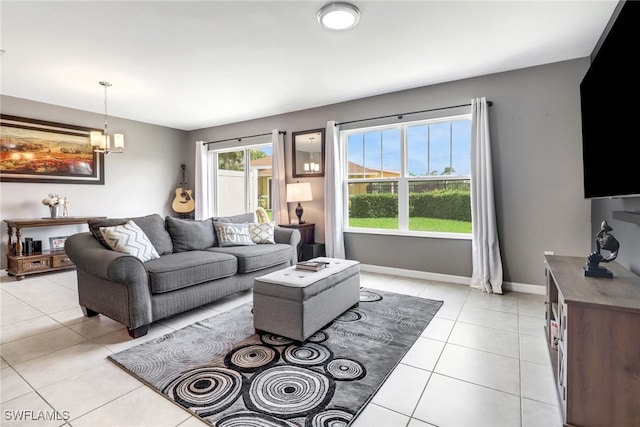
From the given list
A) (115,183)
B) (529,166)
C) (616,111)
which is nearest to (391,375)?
(616,111)

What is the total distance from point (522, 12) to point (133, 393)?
358 cm

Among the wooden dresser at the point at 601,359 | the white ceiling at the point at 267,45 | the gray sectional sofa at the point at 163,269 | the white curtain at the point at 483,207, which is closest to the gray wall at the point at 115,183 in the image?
the white ceiling at the point at 267,45

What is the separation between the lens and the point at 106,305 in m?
2.47

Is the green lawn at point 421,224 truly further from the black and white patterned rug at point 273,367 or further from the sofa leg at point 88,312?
the sofa leg at point 88,312

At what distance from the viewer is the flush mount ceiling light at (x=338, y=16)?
7.21ft

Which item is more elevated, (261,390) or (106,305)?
(106,305)

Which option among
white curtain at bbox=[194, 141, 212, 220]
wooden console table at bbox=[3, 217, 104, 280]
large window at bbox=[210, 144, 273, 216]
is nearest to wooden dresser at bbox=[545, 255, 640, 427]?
large window at bbox=[210, 144, 273, 216]

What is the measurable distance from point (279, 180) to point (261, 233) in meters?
1.40

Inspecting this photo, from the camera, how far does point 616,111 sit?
1.69 m

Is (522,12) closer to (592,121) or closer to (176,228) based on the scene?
(592,121)

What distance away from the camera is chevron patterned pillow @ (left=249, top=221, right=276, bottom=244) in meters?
3.84

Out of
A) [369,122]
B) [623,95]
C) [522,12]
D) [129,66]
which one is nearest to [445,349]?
[623,95]

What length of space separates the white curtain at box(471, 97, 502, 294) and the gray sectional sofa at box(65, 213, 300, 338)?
7.16 ft

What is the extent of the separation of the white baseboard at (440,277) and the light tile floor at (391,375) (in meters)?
0.34
